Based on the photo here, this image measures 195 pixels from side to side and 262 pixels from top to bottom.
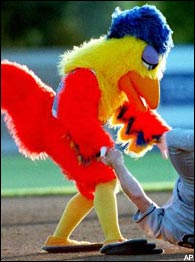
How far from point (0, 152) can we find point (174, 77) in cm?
279

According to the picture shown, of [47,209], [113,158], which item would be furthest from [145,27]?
[47,209]

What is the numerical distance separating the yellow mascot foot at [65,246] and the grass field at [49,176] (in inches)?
158

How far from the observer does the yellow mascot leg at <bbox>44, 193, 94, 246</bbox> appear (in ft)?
21.9

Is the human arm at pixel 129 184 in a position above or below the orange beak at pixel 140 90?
below

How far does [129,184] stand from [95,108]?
30.6 inches

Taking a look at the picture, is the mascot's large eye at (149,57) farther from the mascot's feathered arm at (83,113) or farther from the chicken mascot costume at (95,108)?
A: the mascot's feathered arm at (83,113)

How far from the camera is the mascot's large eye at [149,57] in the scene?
21.3ft

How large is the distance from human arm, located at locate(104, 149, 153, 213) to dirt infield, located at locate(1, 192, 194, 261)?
13.3 inches

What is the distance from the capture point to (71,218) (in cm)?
672

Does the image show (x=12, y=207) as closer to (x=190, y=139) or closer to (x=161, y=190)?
(x=161, y=190)

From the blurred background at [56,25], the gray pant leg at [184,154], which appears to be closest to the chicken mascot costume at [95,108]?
the gray pant leg at [184,154]

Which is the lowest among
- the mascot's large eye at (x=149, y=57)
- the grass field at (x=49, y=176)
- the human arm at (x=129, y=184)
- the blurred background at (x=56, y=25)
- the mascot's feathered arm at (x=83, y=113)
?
the grass field at (x=49, y=176)

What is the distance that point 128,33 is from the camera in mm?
6551

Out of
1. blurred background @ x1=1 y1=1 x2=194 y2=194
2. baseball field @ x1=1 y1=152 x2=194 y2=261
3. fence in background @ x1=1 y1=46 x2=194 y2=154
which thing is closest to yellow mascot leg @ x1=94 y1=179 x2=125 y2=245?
baseball field @ x1=1 y1=152 x2=194 y2=261
